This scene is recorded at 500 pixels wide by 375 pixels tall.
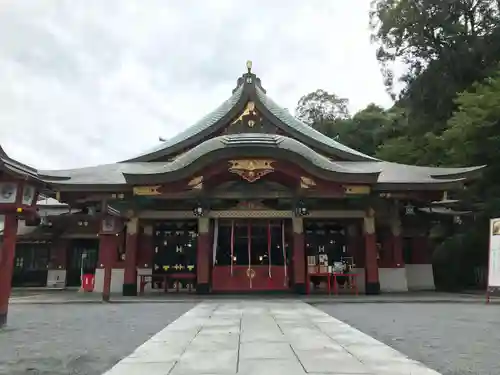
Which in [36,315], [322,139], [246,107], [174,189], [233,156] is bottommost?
[36,315]

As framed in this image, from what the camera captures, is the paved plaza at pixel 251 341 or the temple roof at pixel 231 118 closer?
the paved plaza at pixel 251 341

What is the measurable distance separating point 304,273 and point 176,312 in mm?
5764

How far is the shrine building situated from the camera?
13.3 meters

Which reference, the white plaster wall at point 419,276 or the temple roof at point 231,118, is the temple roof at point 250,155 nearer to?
the temple roof at point 231,118

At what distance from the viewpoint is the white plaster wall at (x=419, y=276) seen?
1655cm

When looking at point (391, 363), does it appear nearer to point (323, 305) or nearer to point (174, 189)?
point (323, 305)

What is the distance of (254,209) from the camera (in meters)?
14.5

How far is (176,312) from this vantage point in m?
9.16

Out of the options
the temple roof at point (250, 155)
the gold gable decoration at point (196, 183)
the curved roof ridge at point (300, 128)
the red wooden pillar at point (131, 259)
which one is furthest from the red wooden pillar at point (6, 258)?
the curved roof ridge at point (300, 128)

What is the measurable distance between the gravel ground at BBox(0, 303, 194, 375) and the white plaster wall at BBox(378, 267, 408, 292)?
7.51 m

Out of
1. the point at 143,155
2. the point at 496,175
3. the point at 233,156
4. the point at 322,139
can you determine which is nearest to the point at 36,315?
the point at 233,156

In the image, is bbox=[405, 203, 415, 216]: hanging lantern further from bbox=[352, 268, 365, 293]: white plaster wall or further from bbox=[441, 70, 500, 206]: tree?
bbox=[441, 70, 500, 206]: tree

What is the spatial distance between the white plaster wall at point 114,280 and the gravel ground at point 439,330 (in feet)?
26.7

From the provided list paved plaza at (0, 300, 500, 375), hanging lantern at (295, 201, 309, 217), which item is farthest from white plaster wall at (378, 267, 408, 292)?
paved plaza at (0, 300, 500, 375)
